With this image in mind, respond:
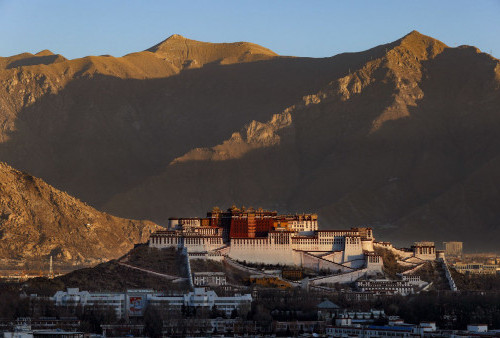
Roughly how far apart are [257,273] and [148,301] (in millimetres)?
27090

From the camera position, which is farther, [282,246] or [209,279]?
[282,246]

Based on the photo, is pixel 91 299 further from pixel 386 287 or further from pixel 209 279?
pixel 386 287

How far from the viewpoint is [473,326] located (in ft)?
474

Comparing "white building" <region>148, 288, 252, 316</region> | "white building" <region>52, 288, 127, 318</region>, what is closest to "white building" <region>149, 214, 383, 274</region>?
"white building" <region>148, 288, 252, 316</region>

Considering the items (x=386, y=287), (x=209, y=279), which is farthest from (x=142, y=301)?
(x=386, y=287)

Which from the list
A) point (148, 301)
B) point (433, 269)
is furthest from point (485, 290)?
point (148, 301)

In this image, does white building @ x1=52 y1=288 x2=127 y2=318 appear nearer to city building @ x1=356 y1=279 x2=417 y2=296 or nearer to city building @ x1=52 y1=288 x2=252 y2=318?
city building @ x1=52 y1=288 x2=252 y2=318

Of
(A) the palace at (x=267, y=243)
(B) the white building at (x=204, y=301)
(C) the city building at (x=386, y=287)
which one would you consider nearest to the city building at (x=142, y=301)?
(B) the white building at (x=204, y=301)

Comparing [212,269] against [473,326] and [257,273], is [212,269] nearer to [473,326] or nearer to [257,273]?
[257,273]

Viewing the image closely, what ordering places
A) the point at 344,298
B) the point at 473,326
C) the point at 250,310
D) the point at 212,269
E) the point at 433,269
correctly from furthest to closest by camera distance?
1. the point at 433,269
2. the point at 212,269
3. the point at 344,298
4. the point at 250,310
5. the point at 473,326

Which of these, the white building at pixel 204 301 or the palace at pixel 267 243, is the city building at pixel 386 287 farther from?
the white building at pixel 204 301

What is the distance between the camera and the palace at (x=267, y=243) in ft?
623

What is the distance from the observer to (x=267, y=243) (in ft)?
632

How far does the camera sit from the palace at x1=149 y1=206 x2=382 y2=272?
623 ft
